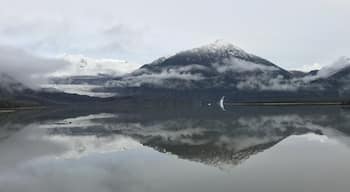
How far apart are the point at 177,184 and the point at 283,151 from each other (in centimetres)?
1732

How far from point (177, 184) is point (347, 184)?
784cm

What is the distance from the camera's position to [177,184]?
2395 centimetres

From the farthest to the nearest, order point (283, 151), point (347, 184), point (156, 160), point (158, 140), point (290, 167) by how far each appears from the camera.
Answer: point (158, 140), point (283, 151), point (156, 160), point (290, 167), point (347, 184)

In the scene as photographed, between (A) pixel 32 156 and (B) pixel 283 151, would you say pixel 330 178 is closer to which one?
(B) pixel 283 151

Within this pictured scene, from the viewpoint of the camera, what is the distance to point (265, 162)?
105ft

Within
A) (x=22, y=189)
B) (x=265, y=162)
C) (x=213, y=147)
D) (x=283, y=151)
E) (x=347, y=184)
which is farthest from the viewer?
(x=213, y=147)

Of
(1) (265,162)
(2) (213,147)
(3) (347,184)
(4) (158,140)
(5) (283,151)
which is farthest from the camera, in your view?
(4) (158,140)

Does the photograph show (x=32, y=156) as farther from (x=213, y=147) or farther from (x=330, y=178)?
(x=330, y=178)

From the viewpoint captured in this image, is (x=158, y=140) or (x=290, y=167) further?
(x=158, y=140)

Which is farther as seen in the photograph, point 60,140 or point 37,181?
point 60,140

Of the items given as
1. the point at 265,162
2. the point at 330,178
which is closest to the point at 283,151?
the point at 265,162

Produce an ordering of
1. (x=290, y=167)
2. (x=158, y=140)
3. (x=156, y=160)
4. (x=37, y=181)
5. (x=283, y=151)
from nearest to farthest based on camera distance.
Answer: (x=37, y=181) → (x=290, y=167) → (x=156, y=160) → (x=283, y=151) → (x=158, y=140)

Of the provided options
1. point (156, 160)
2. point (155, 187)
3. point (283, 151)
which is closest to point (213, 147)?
point (283, 151)

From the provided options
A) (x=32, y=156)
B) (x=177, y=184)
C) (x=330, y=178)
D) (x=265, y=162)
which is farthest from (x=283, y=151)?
(x=32, y=156)
